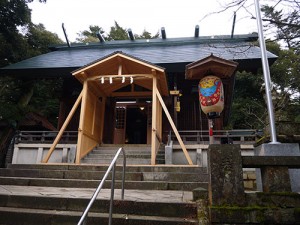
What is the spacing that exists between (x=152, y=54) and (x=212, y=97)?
8.44 m

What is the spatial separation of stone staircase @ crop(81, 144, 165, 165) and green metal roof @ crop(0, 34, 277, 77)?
4.06 m

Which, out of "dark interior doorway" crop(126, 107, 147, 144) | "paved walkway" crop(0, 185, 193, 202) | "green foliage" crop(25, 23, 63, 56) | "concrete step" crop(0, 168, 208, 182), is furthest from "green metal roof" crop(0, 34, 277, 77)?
"paved walkway" crop(0, 185, 193, 202)

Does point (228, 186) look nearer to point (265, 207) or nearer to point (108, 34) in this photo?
point (265, 207)

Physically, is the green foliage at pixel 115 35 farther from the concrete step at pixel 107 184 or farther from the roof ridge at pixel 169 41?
the concrete step at pixel 107 184

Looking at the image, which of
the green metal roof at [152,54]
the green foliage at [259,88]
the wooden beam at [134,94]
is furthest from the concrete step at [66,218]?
the green foliage at [259,88]

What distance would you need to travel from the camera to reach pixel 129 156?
8.27 m

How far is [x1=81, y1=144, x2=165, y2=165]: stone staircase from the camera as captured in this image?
311 inches

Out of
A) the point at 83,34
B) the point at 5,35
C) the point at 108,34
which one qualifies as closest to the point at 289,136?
the point at 5,35

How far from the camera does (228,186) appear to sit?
2793 millimetres

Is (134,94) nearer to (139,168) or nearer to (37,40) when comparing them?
(139,168)

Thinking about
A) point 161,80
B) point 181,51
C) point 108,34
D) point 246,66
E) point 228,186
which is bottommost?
point 228,186

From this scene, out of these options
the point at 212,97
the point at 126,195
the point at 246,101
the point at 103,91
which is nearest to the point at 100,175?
the point at 126,195

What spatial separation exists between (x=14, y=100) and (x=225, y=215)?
50.1 feet

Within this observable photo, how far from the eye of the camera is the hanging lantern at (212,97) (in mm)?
5031
